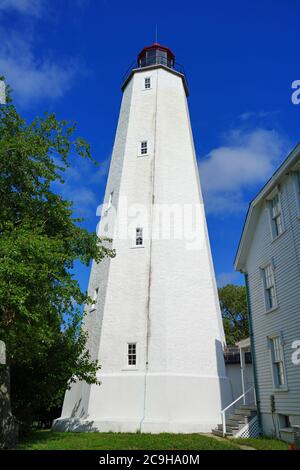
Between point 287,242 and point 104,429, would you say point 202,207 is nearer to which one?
point 287,242

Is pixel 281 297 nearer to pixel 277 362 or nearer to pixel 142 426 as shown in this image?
pixel 277 362

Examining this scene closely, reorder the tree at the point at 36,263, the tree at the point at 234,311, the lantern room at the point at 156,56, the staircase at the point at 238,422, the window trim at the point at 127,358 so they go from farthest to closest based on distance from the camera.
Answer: the tree at the point at 234,311 → the lantern room at the point at 156,56 → the window trim at the point at 127,358 → the staircase at the point at 238,422 → the tree at the point at 36,263

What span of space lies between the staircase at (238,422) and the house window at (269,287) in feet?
13.4

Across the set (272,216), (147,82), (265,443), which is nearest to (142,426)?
(265,443)

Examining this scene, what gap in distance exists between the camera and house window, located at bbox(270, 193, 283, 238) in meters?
13.9

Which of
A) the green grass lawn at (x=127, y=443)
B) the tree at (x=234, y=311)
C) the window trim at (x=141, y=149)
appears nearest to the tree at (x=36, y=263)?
the green grass lawn at (x=127, y=443)

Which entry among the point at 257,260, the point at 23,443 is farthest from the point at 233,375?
the point at 23,443

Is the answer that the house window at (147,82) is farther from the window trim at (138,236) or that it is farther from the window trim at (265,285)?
the window trim at (265,285)

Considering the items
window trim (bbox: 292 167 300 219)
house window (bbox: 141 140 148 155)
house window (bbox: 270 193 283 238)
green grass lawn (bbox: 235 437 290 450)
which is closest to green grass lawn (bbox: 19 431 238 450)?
green grass lawn (bbox: 235 437 290 450)

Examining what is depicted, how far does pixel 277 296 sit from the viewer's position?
44.7 ft

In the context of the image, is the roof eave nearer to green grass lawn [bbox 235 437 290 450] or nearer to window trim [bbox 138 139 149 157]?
green grass lawn [bbox 235 437 290 450]

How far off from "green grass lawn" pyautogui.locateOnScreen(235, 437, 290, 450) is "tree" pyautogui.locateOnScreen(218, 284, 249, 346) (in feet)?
97.9

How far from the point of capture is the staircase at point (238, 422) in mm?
14570

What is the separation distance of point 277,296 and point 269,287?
36.7 inches
